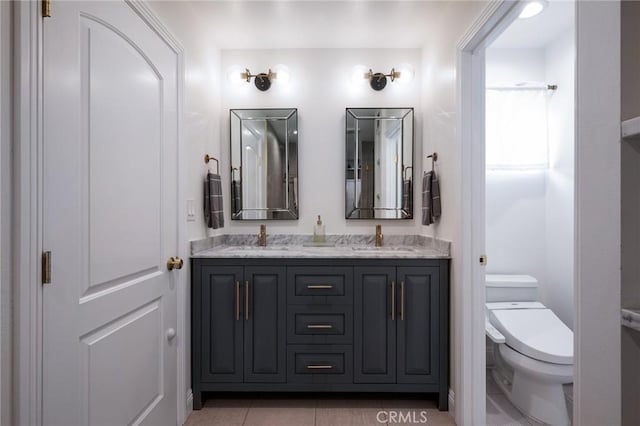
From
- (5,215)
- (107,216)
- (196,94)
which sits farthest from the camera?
(196,94)

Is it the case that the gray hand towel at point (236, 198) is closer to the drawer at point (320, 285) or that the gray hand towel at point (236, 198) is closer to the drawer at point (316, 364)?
the drawer at point (320, 285)

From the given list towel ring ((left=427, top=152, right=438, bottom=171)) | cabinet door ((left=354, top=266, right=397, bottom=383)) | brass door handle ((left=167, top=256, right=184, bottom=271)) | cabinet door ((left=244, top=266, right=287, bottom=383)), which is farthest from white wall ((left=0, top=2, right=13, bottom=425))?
towel ring ((left=427, top=152, right=438, bottom=171))

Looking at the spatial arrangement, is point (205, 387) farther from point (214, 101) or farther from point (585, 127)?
point (585, 127)

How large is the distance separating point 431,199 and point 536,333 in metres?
1.02

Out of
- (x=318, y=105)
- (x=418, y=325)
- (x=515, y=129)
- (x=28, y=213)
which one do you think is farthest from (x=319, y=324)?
(x=515, y=129)

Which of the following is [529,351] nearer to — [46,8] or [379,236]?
[379,236]

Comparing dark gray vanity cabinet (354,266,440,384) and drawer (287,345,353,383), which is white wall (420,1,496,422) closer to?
dark gray vanity cabinet (354,266,440,384)

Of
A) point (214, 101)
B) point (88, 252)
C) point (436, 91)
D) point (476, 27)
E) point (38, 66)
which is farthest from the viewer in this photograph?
point (214, 101)

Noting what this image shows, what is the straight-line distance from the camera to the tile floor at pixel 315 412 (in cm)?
173

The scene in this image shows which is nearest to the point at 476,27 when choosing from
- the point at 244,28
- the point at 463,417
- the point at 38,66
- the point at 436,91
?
the point at 436,91

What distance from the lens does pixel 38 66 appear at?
0.87m

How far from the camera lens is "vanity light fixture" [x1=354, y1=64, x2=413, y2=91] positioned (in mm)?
2287

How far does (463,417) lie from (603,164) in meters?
1.48

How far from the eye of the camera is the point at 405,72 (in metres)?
2.29
